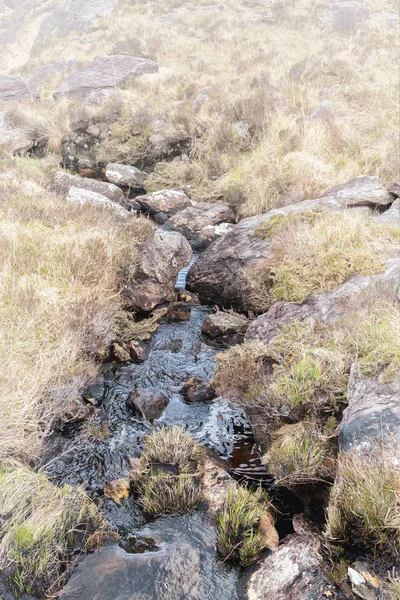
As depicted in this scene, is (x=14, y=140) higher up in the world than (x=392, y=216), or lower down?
lower down

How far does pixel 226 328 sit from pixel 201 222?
12.5ft

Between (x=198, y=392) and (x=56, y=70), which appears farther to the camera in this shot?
(x=56, y=70)

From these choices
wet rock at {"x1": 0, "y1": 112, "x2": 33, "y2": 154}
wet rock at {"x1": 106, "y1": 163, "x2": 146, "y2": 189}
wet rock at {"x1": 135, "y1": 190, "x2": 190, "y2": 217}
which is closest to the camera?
wet rock at {"x1": 135, "y1": 190, "x2": 190, "y2": 217}

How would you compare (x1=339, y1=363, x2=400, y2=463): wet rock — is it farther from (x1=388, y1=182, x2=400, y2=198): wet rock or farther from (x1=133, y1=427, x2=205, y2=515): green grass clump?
(x1=388, y1=182, x2=400, y2=198): wet rock

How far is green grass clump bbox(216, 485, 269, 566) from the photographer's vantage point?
10.0 feet

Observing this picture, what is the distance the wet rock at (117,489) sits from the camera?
12.1 ft

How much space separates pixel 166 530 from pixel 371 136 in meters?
9.67

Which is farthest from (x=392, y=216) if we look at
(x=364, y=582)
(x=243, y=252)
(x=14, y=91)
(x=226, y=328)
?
(x=14, y=91)

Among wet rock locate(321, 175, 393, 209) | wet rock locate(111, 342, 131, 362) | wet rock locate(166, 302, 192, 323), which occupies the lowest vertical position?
wet rock locate(166, 302, 192, 323)

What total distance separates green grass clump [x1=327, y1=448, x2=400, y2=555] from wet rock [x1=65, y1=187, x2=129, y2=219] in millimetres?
6261

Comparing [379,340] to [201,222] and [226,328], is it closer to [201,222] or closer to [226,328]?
[226,328]

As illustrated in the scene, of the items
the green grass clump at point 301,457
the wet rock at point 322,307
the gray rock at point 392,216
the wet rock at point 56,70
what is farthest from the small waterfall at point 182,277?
the wet rock at point 56,70

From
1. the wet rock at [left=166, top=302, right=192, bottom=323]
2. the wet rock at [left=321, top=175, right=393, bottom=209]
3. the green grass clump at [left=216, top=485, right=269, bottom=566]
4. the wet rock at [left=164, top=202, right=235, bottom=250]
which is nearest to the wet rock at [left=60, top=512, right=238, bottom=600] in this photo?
the green grass clump at [left=216, top=485, right=269, bottom=566]

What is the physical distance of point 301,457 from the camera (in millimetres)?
3424
